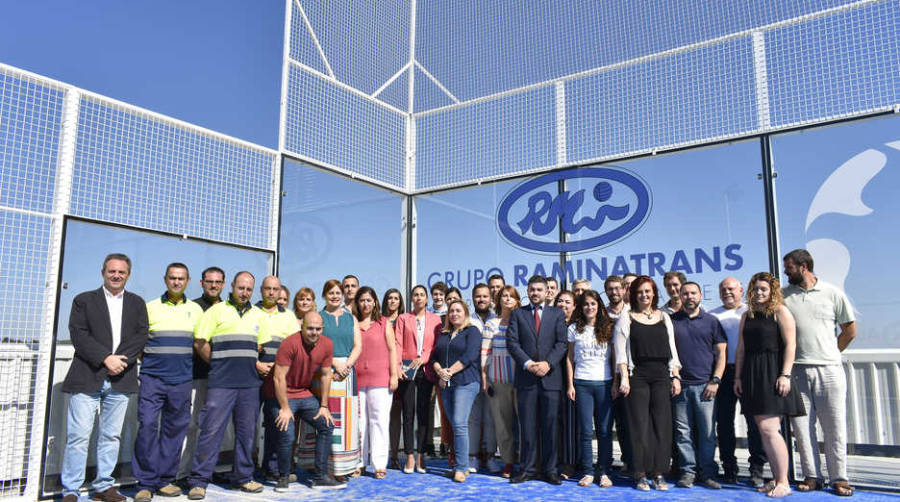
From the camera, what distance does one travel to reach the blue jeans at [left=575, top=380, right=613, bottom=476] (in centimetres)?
539

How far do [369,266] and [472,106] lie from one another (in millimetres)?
2271

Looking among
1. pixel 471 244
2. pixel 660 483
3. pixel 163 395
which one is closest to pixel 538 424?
pixel 660 483

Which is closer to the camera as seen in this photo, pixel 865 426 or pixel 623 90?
pixel 865 426

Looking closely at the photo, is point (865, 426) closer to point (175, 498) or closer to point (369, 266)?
point (369, 266)

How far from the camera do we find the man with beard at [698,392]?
207 inches

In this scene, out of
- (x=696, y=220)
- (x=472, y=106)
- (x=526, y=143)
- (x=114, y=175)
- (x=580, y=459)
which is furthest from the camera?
(x=472, y=106)

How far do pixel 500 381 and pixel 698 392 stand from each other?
5.27 ft

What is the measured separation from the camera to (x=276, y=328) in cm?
562

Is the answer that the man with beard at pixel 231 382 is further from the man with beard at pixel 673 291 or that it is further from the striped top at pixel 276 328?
the man with beard at pixel 673 291

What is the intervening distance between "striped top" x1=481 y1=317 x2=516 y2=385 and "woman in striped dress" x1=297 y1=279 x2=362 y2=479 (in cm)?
107

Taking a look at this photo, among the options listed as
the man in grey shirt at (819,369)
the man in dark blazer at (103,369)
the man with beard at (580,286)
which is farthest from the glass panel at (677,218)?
the man in dark blazer at (103,369)

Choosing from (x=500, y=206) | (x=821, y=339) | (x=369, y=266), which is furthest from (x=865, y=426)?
(x=369, y=266)

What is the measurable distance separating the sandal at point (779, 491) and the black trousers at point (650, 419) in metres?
0.72

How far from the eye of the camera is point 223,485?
5480 mm
